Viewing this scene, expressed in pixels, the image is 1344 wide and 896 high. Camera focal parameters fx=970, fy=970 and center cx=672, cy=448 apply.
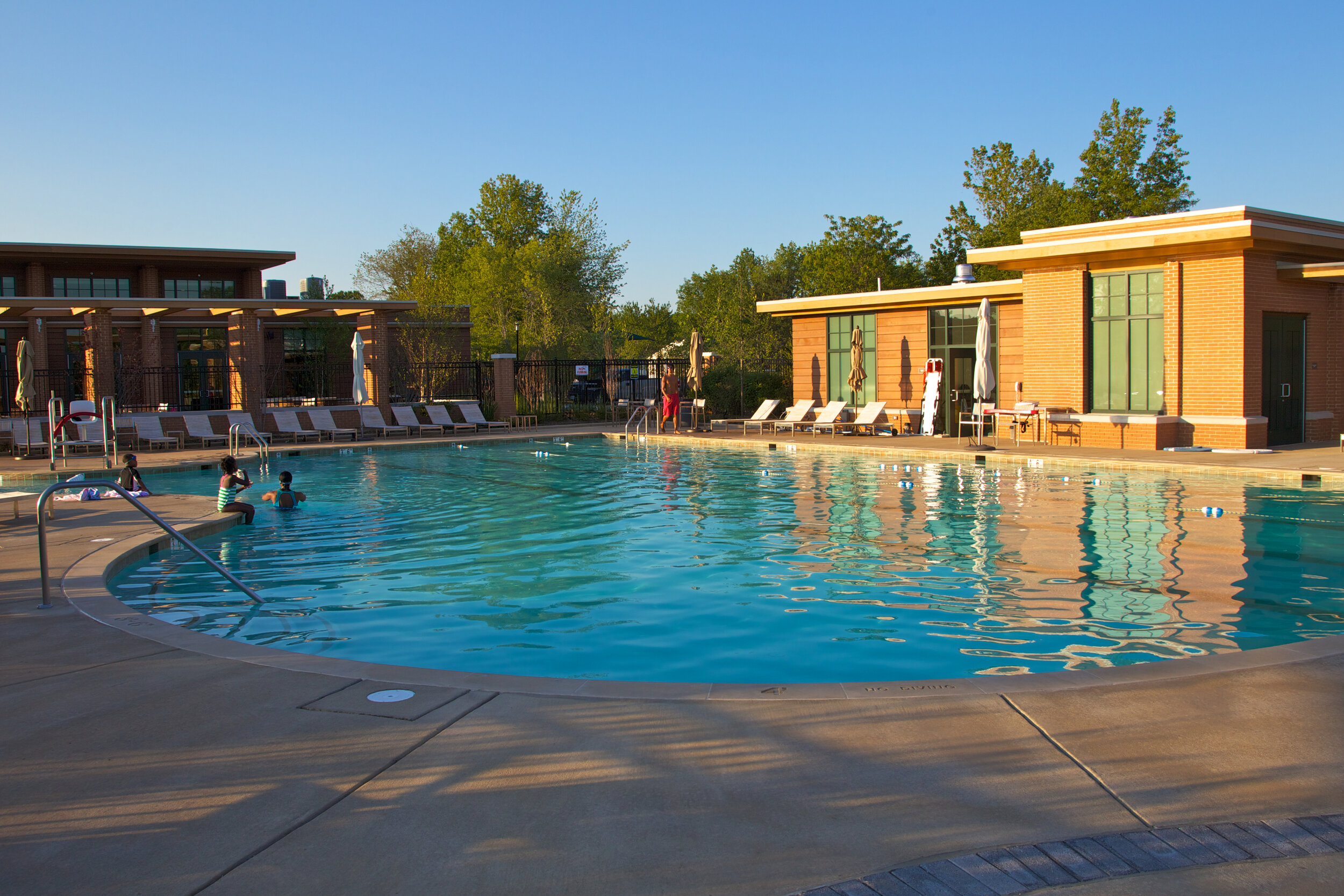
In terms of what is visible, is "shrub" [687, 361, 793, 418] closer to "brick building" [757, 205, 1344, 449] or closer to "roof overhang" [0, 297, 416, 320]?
"roof overhang" [0, 297, 416, 320]

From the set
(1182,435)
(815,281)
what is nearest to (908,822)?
(1182,435)

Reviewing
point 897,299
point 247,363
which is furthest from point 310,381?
point 897,299

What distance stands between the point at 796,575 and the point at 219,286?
116 feet

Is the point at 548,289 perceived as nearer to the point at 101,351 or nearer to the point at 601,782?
the point at 101,351

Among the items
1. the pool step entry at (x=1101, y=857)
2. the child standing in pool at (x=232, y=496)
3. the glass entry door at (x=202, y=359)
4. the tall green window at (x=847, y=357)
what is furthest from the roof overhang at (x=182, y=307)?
the pool step entry at (x=1101, y=857)

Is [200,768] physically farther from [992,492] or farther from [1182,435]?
Answer: [1182,435]

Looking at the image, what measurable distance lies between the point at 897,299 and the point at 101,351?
1874cm

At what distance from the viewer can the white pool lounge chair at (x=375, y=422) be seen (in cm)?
2459

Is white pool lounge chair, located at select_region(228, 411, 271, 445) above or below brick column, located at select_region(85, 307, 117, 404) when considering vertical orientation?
below

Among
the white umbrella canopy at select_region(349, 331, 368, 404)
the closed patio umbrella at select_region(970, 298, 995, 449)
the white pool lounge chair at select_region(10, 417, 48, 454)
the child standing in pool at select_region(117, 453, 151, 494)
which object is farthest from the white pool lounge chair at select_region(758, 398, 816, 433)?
the white pool lounge chair at select_region(10, 417, 48, 454)

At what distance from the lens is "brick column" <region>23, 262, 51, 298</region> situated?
109ft

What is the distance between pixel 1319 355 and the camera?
1741cm

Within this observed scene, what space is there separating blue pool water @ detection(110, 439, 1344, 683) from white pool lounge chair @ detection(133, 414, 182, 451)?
868cm

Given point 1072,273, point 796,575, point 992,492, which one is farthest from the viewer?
point 1072,273
